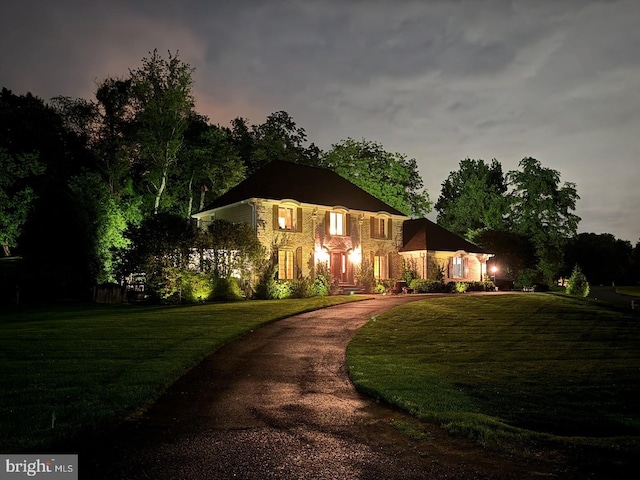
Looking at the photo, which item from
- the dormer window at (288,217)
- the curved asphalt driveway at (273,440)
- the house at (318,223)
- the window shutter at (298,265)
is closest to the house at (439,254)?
the house at (318,223)

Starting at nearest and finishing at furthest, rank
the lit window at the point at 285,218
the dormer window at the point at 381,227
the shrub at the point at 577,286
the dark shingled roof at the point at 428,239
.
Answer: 1. the lit window at the point at 285,218
2. the dormer window at the point at 381,227
3. the dark shingled roof at the point at 428,239
4. the shrub at the point at 577,286

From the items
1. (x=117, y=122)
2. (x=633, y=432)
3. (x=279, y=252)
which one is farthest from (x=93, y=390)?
(x=117, y=122)

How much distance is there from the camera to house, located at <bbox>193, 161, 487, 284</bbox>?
30400 millimetres

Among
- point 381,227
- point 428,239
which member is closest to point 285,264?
point 381,227

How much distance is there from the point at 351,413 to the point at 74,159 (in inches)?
1687

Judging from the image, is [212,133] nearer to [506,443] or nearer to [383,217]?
[383,217]

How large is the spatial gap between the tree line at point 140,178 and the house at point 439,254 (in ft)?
21.5

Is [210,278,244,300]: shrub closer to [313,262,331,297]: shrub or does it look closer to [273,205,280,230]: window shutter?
[313,262,331,297]: shrub

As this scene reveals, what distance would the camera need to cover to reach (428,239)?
1460 inches

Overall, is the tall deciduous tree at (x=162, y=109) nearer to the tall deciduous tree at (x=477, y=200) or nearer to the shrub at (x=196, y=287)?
the shrub at (x=196, y=287)

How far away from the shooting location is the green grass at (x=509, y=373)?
7516mm

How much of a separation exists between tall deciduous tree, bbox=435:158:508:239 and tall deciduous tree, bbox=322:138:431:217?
1289 centimetres

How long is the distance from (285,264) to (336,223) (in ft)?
16.1

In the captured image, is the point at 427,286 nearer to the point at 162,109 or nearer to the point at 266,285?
the point at 266,285
